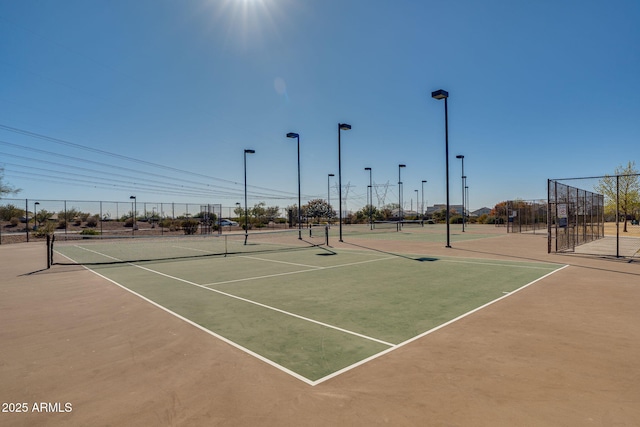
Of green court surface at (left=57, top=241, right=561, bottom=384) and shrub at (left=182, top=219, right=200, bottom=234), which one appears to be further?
shrub at (left=182, top=219, right=200, bottom=234)

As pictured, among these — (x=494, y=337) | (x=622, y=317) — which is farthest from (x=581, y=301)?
(x=494, y=337)

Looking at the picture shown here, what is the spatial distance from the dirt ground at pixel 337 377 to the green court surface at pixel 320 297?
1.44 feet

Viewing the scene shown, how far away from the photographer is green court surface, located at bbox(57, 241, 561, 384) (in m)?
4.96

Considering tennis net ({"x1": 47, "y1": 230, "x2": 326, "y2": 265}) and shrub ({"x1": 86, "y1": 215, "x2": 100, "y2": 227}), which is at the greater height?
shrub ({"x1": 86, "y1": 215, "x2": 100, "y2": 227})

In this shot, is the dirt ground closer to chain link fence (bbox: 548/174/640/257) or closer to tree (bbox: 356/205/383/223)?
chain link fence (bbox: 548/174/640/257)

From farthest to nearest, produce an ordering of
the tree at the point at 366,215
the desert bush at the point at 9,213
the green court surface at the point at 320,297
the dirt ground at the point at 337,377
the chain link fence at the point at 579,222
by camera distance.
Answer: the tree at the point at 366,215 → the desert bush at the point at 9,213 → the chain link fence at the point at 579,222 → the green court surface at the point at 320,297 → the dirt ground at the point at 337,377

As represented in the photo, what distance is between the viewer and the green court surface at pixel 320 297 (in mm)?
4961

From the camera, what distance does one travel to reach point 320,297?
7.94 metres

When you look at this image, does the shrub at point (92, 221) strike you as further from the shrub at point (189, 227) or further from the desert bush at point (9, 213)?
the shrub at point (189, 227)

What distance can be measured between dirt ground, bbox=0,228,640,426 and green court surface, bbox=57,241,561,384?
44 centimetres

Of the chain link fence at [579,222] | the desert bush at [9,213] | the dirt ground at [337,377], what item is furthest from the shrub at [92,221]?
the chain link fence at [579,222]

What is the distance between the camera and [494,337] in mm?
5203

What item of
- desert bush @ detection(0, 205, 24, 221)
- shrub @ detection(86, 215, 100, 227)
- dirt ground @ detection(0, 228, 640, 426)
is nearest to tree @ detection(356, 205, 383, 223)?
shrub @ detection(86, 215, 100, 227)

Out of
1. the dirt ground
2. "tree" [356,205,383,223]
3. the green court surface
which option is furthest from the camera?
"tree" [356,205,383,223]
